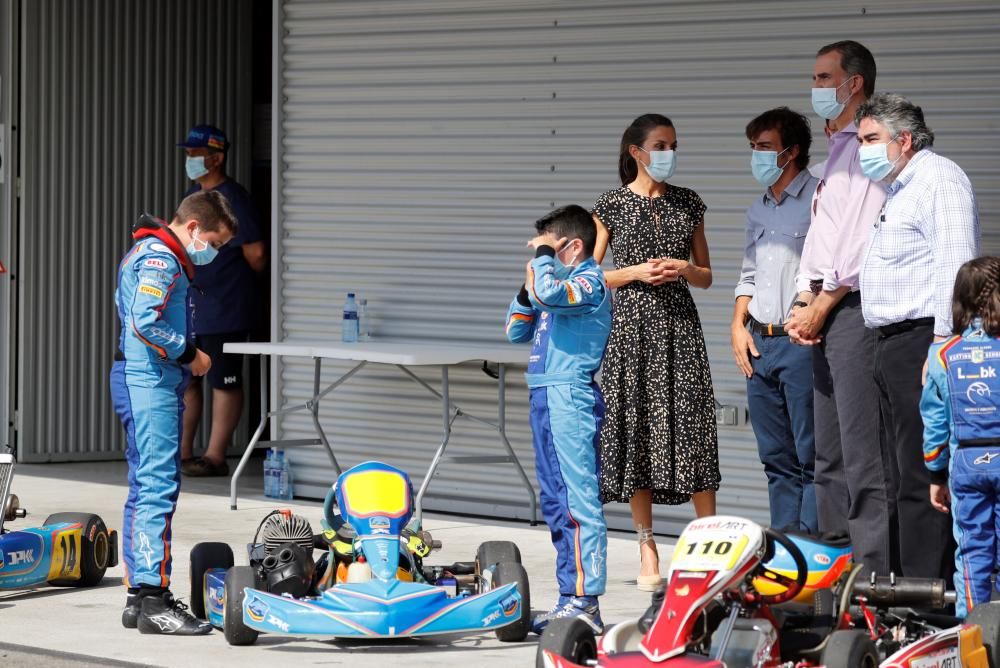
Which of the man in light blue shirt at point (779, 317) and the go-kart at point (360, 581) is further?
the man in light blue shirt at point (779, 317)

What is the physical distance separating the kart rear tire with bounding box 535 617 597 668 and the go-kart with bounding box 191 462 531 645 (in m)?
0.89

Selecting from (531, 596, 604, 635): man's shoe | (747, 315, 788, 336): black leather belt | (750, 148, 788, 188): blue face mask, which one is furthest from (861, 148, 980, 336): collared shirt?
(531, 596, 604, 635): man's shoe

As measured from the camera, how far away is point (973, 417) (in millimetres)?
6000

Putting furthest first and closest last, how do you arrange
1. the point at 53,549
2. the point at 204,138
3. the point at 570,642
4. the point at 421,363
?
the point at 204,138
the point at 421,363
the point at 53,549
the point at 570,642

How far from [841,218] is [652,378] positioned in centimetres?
119

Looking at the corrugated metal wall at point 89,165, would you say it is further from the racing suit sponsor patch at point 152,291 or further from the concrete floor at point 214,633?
the racing suit sponsor patch at point 152,291

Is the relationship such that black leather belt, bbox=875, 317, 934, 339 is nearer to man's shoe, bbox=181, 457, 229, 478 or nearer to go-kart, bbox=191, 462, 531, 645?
go-kart, bbox=191, 462, 531, 645

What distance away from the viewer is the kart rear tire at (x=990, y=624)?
5473mm

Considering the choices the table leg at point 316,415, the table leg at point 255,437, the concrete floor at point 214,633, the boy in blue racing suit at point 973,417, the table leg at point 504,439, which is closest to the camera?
the boy in blue racing suit at point 973,417

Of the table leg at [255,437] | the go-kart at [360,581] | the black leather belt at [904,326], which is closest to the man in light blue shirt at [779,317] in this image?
the black leather belt at [904,326]

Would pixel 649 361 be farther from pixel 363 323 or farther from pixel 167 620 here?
pixel 363 323

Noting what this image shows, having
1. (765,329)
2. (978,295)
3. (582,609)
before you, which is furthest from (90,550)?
(978,295)

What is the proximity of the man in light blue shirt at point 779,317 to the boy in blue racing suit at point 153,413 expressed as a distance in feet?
8.03

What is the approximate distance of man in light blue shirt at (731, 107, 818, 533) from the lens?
7570 millimetres
